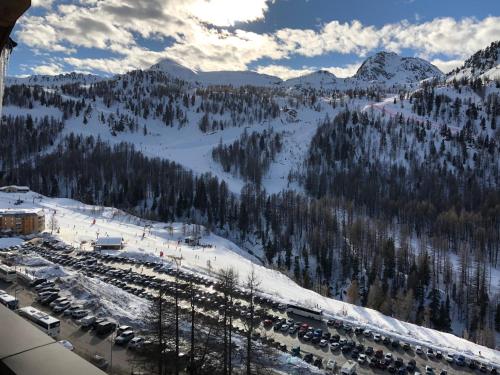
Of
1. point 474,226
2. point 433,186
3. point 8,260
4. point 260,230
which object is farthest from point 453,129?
point 8,260

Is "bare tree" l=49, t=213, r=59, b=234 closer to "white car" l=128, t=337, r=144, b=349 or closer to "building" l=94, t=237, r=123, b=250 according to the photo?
"building" l=94, t=237, r=123, b=250

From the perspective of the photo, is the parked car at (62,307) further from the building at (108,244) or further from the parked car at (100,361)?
the building at (108,244)

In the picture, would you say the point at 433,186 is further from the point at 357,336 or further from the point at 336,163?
the point at 357,336

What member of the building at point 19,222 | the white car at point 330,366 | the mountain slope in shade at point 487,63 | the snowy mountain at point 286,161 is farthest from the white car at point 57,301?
the mountain slope in shade at point 487,63

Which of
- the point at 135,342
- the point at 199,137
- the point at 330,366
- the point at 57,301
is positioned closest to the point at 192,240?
the point at 57,301

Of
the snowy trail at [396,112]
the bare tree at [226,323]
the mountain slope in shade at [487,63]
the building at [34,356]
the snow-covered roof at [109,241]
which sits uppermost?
the mountain slope in shade at [487,63]

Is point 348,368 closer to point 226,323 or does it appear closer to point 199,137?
point 226,323
